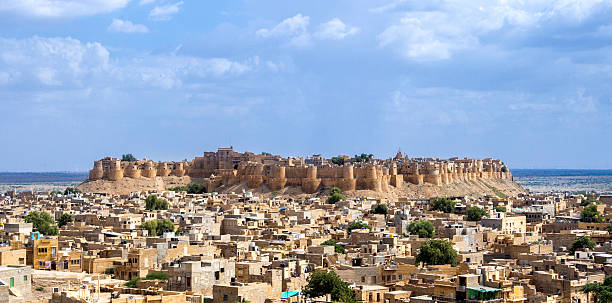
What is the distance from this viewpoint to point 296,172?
9825 cm

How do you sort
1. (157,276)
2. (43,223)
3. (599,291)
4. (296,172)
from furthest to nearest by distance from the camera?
(296,172) → (43,223) → (157,276) → (599,291)

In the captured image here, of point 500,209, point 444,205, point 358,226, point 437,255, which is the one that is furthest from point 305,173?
point 437,255

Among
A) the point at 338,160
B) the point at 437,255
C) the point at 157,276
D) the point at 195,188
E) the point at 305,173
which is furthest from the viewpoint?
the point at 338,160

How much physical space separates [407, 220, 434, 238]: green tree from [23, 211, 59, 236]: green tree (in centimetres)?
1677

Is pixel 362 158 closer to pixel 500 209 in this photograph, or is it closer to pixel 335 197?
pixel 335 197

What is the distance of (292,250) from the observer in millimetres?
37250

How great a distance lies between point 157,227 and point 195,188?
55.0 meters

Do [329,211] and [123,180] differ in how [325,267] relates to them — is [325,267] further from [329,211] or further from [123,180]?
[123,180]

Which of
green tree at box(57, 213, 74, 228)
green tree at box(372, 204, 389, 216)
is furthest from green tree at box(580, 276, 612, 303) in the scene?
green tree at box(372, 204, 389, 216)

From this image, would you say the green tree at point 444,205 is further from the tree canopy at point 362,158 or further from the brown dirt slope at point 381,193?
the tree canopy at point 362,158

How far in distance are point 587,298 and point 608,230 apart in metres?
20.7

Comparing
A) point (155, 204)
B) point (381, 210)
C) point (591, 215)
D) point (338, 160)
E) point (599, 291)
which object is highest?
point (338, 160)

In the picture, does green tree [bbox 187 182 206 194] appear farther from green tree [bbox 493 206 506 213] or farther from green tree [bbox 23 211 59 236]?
green tree [bbox 23 211 59 236]

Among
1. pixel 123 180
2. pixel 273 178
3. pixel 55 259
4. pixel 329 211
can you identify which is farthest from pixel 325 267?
pixel 123 180
